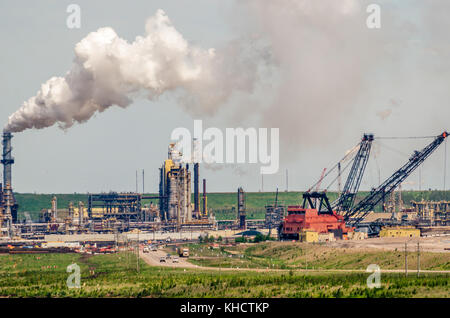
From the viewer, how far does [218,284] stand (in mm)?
124250

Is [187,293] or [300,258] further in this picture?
[300,258]

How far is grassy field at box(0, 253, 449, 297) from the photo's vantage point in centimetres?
11331

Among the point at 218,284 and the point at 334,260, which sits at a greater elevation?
the point at 218,284

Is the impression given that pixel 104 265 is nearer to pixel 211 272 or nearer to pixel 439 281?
pixel 211 272

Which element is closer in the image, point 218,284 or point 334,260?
point 218,284

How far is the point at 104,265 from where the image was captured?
7156 inches

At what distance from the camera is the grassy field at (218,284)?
113m

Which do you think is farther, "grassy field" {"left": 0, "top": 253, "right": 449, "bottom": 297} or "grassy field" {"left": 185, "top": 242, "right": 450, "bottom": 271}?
"grassy field" {"left": 185, "top": 242, "right": 450, "bottom": 271}

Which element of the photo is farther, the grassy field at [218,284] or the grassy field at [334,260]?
the grassy field at [334,260]
